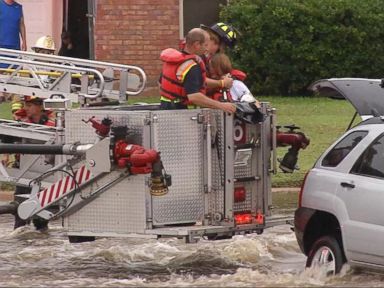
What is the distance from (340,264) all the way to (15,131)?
438cm

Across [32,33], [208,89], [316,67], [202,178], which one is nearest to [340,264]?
[202,178]

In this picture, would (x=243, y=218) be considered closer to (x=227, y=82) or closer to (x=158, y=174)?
(x=158, y=174)

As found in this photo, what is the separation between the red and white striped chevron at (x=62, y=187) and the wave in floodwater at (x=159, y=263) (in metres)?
0.70

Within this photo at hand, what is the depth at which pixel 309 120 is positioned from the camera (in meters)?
20.3

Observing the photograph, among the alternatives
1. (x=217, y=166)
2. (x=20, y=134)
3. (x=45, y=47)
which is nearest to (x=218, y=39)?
(x=217, y=166)

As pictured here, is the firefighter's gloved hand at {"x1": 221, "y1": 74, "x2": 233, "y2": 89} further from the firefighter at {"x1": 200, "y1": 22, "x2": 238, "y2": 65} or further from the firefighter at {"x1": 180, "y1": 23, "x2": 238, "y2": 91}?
the firefighter at {"x1": 200, "y1": 22, "x2": 238, "y2": 65}

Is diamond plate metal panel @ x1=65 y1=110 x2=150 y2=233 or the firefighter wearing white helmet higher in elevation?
the firefighter wearing white helmet

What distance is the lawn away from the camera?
16.3m

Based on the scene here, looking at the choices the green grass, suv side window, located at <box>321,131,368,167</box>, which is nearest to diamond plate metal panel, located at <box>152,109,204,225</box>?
suv side window, located at <box>321,131,368,167</box>

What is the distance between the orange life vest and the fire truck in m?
0.27

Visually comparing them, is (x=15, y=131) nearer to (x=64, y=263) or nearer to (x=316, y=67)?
Result: (x=64, y=263)

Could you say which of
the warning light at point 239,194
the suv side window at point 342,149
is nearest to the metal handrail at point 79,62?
the warning light at point 239,194

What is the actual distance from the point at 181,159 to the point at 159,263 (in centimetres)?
149

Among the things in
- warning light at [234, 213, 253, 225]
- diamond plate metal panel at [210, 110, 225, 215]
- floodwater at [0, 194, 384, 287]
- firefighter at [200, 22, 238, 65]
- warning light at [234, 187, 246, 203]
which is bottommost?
floodwater at [0, 194, 384, 287]
